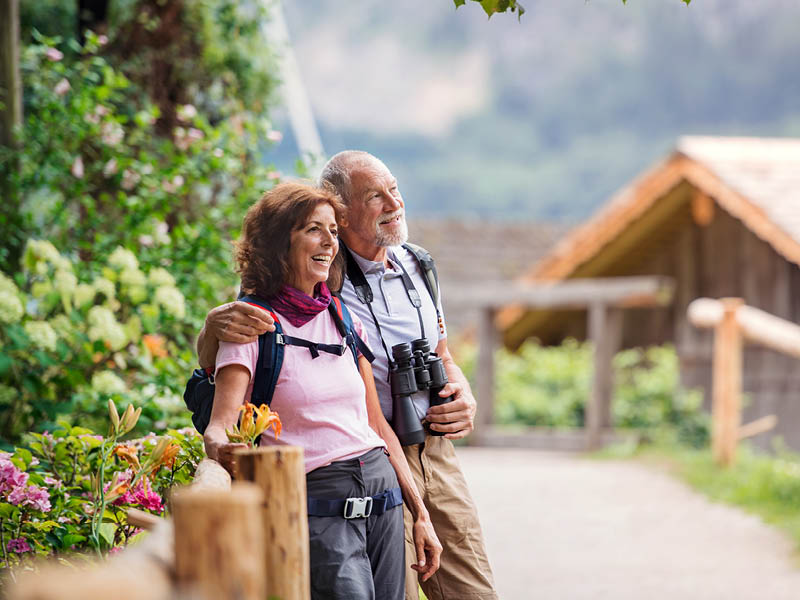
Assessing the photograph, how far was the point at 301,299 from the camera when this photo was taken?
250cm

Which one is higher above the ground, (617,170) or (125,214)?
(617,170)

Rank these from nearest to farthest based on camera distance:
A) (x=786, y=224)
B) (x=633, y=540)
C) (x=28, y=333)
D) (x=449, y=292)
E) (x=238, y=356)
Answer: (x=238, y=356)
(x=28, y=333)
(x=633, y=540)
(x=786, y=224)
(x=449, y=292)

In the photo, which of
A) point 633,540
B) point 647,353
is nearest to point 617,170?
point 647,353

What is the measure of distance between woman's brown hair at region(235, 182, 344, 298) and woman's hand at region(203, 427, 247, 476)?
15.5 inches

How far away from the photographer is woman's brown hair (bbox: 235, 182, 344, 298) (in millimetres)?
2518

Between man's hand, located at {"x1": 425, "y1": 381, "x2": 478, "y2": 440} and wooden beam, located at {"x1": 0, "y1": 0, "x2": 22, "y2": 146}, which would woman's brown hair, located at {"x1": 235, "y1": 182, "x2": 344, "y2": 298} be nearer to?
man's hand, located at {"x1": 425, "y1": 381, "x2": 478, "y2": 440}

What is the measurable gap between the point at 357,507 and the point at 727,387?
711cm

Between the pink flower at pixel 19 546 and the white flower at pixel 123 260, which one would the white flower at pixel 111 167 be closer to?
the white flower at pixel 123 260

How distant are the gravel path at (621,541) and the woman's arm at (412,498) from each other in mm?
2735

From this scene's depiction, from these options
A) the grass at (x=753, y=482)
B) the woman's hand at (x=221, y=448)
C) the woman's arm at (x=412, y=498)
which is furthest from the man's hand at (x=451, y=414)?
the grass at (x=753, y=482)

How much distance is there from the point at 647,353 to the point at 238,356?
11.8 metres

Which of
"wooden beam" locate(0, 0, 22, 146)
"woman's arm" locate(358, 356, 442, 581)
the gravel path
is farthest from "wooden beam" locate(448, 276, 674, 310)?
"woman's arm" locate(358, 356, 442, 581)

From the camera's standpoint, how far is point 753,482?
314 inches

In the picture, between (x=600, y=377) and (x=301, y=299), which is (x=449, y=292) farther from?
(x=301, y=299)
